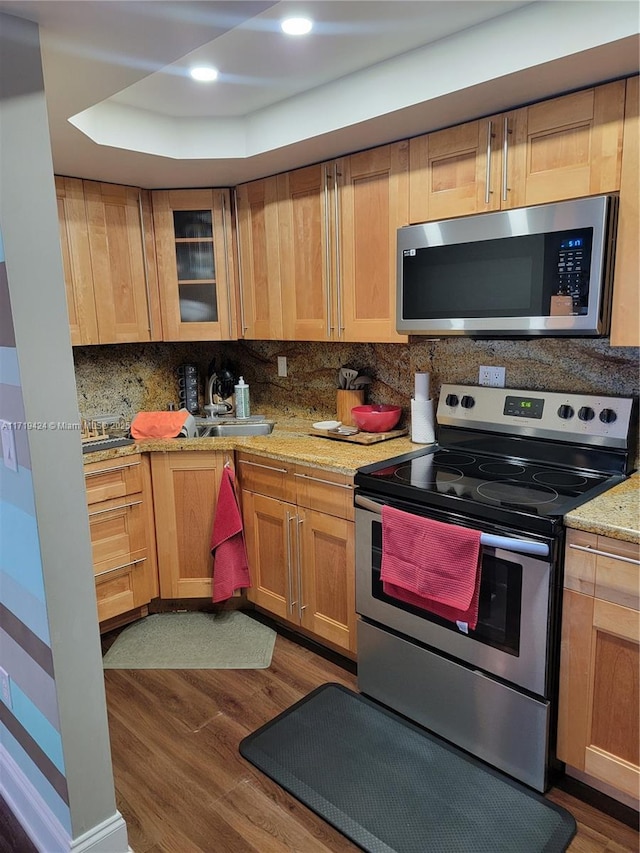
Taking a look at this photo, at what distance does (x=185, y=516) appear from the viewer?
9.38ft

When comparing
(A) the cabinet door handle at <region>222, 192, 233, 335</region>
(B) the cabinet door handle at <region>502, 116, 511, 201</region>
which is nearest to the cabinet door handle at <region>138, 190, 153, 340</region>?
(A) the cabinet door handle at <region>222, 192, 233, 335</region>

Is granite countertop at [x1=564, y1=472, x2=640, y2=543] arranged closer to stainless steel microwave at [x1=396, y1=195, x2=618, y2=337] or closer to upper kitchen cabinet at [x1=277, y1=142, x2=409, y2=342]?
stainless steel microwave at [x1=396, y1=195, x2=618, y2=337]

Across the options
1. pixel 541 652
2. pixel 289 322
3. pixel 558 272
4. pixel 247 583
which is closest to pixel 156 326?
pixel 289 322

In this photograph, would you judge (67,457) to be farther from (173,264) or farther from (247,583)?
(173,264)

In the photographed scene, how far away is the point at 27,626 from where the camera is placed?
1.64 metres

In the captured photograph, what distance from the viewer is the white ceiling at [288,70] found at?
140 centimetres

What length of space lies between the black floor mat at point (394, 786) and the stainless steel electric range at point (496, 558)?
0.25 ft

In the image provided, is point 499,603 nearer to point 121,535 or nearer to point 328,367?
point 328,367

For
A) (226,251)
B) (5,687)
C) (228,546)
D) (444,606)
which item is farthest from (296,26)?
(5,687)

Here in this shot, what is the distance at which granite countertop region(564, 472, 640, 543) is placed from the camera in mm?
1571

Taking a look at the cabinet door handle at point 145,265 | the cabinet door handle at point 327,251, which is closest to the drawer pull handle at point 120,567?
the cabinet door handle at point 145,265

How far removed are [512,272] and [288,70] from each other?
1.06 meters

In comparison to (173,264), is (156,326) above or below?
below

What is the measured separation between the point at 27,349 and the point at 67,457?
0.94ft
